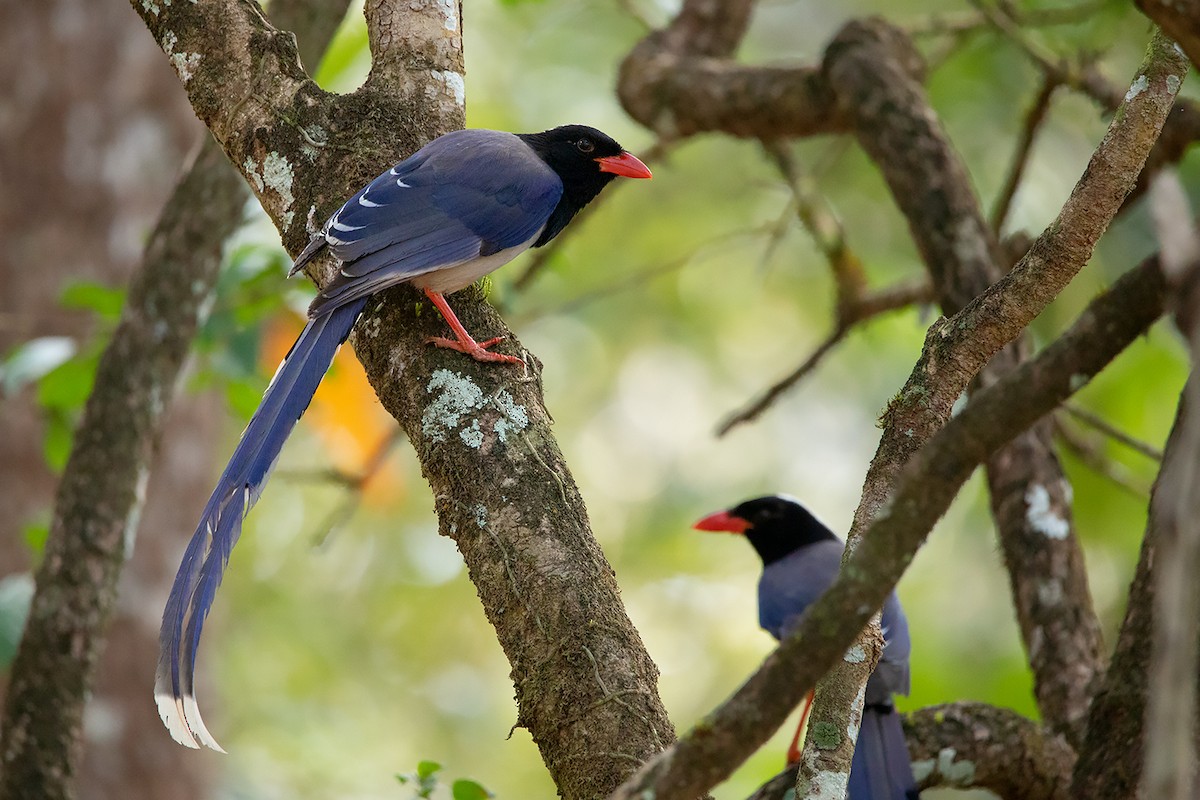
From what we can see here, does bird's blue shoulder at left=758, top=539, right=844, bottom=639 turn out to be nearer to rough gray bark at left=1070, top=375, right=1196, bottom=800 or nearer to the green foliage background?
rough gray bark at left=1070, top=375, right=1196, bottom=800

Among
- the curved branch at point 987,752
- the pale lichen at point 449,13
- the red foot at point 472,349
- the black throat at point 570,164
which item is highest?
the black throat at point 570,164

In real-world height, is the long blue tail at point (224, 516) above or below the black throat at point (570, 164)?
below

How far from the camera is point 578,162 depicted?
4152 mm

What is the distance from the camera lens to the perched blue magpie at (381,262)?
2.30m

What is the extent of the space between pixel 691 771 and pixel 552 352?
11.3 m

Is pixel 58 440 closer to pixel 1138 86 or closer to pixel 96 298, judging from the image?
pixel 96 298

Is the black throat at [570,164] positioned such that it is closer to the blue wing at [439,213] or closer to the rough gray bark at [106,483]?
the blue wing at [439,213]

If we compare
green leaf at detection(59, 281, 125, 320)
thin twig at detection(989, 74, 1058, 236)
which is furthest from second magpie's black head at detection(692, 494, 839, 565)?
green leaf at detection(59, 281, 125, 320)

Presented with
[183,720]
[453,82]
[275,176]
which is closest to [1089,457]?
[453,82]

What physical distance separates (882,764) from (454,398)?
5.57 feet

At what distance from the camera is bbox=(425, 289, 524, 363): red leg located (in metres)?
2.60

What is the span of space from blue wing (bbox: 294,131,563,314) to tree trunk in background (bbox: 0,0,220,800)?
3226 millimetres

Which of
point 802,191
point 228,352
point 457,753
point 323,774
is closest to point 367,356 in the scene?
point 228,352

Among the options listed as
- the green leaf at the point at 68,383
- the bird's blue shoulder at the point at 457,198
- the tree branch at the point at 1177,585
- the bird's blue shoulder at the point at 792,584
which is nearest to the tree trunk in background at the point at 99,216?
the green leaf at the point at 68,383
